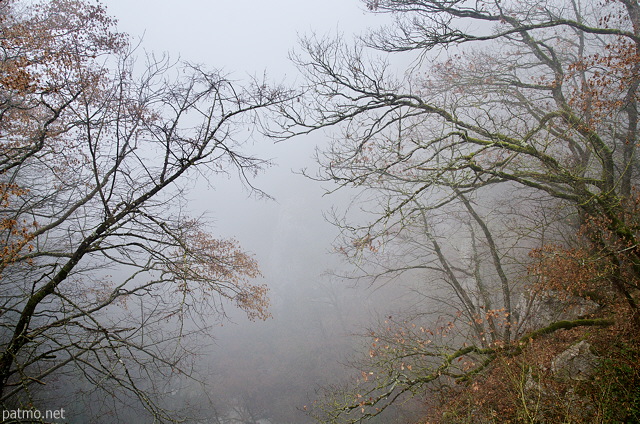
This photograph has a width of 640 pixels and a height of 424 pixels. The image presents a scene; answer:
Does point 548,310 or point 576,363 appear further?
point 548,310

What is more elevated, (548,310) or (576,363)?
(548,310)

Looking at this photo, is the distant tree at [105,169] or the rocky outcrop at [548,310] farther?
the rocky outcrop at [548,310]

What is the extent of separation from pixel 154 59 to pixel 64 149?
305 centimetres

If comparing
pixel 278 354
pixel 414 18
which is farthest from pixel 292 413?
pixel 414 18

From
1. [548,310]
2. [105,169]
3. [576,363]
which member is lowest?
[576,363]

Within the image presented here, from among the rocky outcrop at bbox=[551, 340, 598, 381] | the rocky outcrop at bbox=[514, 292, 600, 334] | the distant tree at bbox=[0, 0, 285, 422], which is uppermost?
the distant tree at bbox=[0, 0, 285, 422]

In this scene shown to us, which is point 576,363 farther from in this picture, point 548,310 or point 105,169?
point 105,169

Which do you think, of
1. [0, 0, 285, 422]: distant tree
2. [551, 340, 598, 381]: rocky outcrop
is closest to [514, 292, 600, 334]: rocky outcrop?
[551, 340, 598, 381]: rocky outcrop

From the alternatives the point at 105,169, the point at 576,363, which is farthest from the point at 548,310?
the point at 105,169

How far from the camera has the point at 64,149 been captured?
248 inches

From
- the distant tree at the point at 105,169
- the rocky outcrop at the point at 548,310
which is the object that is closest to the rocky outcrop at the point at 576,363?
the rocky outcrop at the point at 548,310

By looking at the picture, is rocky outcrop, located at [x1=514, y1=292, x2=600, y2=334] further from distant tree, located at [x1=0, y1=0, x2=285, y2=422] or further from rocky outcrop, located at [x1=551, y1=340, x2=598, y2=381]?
distant tree, located at [x1=0, y1=0, x2=285, y2=422]

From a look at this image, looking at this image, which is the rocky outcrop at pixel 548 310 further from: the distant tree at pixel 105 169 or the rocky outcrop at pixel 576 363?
the distant tree at pixel 105 169

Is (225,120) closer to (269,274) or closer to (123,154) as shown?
(123,154)
